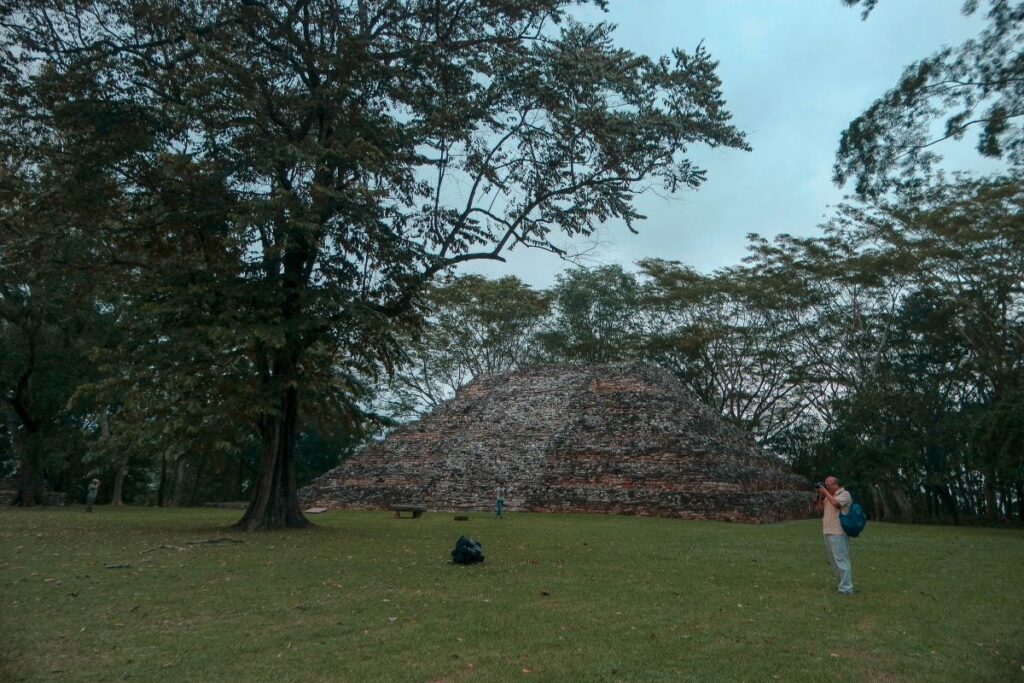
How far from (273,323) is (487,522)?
9.25 metres

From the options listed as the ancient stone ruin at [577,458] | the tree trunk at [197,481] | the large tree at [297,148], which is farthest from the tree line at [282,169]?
the tree trunk at [197,481]

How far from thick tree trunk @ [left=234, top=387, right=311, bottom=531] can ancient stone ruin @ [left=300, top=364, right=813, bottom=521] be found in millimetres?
12015

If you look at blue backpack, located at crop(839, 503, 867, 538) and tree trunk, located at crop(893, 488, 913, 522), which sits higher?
tree trunk, located at crop(893, 488, 913, 522)

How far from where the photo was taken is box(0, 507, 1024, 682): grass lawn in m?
5.80

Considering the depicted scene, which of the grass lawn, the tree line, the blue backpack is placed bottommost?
the grass lawn

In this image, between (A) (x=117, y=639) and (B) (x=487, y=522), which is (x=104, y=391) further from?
(A) (x=117, y=639)

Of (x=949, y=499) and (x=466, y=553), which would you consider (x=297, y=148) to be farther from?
(x=949, y=499)

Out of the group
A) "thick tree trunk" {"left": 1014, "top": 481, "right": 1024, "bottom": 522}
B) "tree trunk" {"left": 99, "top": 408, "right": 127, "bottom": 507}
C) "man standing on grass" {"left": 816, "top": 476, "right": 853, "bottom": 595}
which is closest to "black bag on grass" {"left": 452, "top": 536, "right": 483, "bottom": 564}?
"man standing on grass" {"left": 816, "top": 476, "right": 853, "bottom": 595}

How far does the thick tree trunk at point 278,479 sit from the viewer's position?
642 inches

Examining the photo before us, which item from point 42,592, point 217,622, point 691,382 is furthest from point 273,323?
point 691,382

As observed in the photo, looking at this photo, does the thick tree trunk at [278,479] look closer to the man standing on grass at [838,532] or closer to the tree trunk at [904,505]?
the man standing on grass at [838,532]

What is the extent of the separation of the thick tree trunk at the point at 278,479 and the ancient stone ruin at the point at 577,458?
39.4 ft

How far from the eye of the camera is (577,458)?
29.4 m

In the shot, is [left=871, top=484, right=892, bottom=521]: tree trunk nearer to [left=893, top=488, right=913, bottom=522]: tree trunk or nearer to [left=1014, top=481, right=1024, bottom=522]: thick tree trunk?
[left=893, top=488, right=913, bottom=522]: tree trunk
